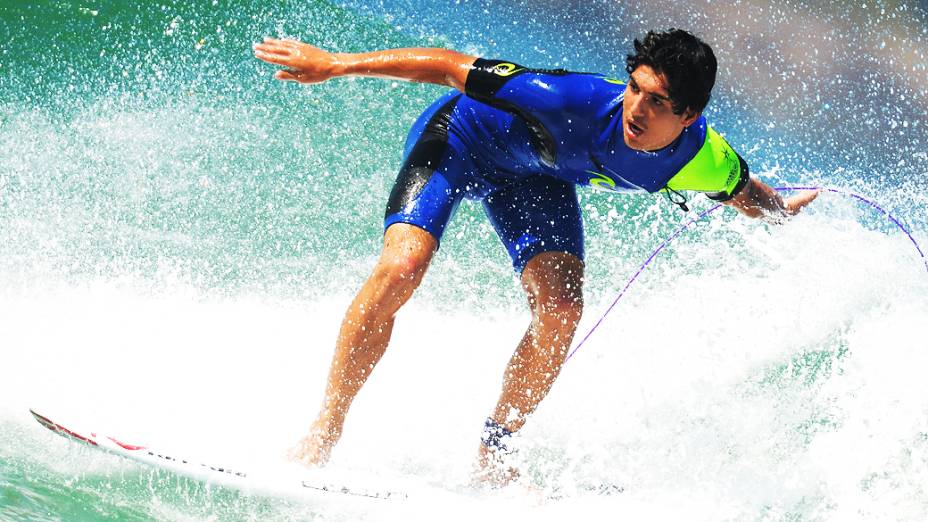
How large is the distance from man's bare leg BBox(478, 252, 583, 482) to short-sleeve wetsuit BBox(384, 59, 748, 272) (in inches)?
2.3

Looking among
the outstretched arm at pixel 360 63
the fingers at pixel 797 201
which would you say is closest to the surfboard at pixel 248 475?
the outstretched arm at pixel 360 63

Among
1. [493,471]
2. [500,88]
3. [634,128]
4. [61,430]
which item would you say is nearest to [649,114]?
[634,128]

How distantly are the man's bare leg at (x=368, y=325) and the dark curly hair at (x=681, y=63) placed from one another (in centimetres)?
78

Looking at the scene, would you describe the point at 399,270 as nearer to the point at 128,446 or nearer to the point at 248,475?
the point at 248,475

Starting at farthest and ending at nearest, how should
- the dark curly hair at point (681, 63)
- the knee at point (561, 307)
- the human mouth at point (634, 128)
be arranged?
the knee at point (561, 307) → the human mouth at point (634, 128) → the dark curly hair at point (681, 63)

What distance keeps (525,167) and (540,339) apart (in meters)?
0.53

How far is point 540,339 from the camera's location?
2977 millimetres

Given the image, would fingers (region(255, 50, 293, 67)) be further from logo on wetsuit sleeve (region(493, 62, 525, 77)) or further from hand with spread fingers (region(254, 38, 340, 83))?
logo on wetsuit sleeve (region(493, 62, 525, 77))

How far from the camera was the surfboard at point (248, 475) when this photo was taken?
2.66m

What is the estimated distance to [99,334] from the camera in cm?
377

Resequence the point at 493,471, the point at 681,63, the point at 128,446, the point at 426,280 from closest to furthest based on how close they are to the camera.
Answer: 1. the point at 681,63
2. the point at 128,446
3. the point at 493,471
4. the point at 426,280

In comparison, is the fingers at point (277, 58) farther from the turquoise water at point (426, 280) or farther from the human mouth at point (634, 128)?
the turquoise water at point (426, 280)

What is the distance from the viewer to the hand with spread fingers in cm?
266

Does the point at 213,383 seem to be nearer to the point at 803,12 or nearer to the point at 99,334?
the point at 99,334
